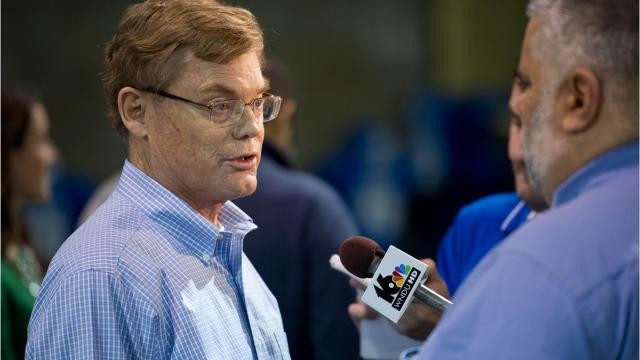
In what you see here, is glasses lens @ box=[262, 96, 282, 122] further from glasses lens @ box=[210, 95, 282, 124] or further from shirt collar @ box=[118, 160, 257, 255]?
shirt collar @ box=[118, 160, 257, 255]

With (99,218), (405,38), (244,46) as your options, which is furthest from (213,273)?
(405,38)

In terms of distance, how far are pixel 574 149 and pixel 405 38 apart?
8646 millimetres

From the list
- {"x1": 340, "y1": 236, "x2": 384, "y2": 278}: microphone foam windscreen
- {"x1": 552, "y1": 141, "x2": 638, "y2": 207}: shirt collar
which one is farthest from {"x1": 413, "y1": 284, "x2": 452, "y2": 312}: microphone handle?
{"x1": 552, "y1": 141, "x2": 638, "y2": 207}: shirt collar

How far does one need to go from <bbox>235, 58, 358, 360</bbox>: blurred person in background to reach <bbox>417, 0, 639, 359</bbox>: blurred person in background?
1.92m

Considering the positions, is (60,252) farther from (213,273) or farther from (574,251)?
(574,251)

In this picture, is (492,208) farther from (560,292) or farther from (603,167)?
(560,292)

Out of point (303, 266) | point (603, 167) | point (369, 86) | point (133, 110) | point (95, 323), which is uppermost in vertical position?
point (603, 167)

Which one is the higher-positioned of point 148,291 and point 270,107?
point 270,107

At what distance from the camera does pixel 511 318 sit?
3.90 ft

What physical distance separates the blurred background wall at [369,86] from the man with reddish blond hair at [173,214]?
5.47m

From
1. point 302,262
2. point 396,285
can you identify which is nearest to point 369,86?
point 302,262

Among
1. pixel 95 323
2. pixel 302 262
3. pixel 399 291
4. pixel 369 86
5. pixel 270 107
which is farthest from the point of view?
pixel 369 86

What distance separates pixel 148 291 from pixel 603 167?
0.76 meters

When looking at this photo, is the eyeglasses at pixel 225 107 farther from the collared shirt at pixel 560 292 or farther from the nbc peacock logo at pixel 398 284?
the collared shirt at pixel 560 292
